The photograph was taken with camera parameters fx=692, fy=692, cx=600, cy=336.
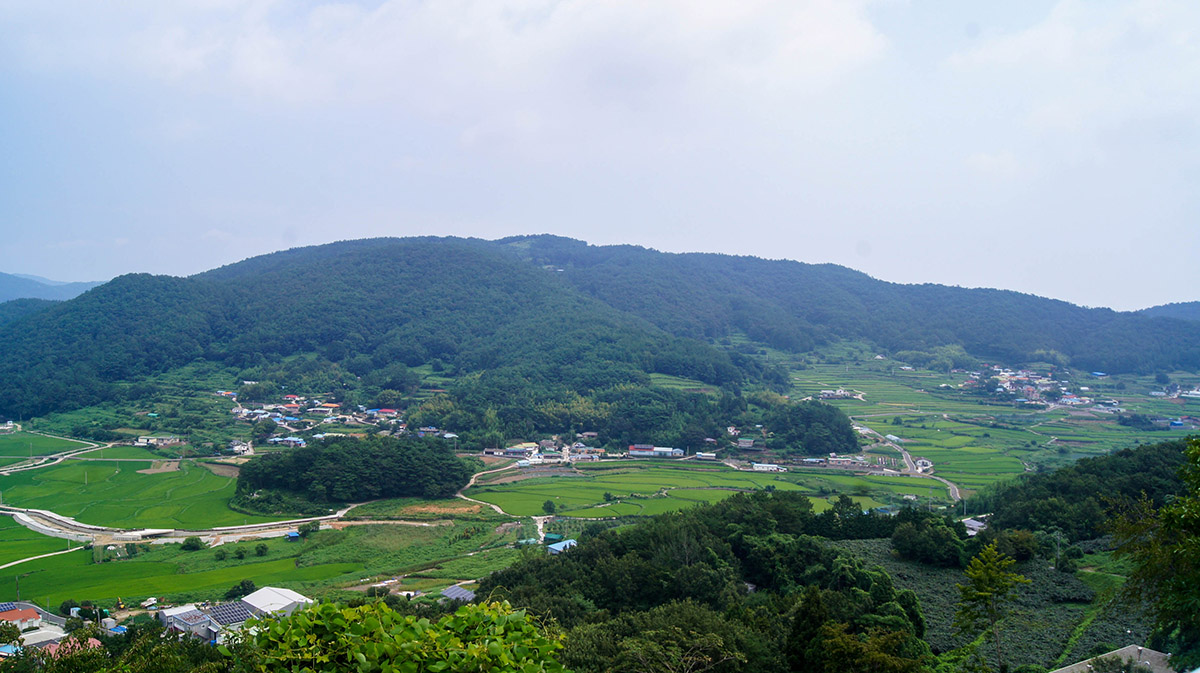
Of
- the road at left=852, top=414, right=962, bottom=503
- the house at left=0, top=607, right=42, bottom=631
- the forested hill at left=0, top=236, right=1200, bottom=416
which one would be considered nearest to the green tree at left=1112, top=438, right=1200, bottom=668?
the house at left=0, top=607, right=42, bottom=631

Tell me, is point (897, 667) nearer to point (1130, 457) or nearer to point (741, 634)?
point (741, 634)

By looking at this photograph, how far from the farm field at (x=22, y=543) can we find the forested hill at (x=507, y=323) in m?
27.7

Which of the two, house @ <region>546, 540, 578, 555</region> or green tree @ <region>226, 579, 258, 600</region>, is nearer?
green tree @ <region>226, 579, 258, 600</region>

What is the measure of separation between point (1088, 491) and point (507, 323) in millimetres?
64113

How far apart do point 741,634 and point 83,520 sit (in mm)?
32013

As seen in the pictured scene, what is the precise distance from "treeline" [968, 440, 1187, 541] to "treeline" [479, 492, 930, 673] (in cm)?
444

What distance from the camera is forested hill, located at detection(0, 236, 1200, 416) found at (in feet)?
203

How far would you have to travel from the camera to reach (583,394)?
57188 millimetres

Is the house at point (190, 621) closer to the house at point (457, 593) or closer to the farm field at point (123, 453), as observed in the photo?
the house at point (457, 593)

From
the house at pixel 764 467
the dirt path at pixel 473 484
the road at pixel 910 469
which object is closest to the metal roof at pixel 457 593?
the dirt path at pixel 473 484

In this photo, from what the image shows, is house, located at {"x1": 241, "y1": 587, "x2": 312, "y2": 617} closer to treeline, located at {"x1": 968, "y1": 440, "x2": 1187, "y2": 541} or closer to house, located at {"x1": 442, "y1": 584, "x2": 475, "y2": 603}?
house, located at {"x1": 442, "y1": 584, "x2": 475, "y2": 603}

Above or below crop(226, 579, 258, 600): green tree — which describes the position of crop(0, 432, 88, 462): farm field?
above

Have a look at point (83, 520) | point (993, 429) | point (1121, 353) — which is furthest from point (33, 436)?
point (1121, 353)

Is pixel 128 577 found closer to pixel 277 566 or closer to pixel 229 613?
pixel 277 566
